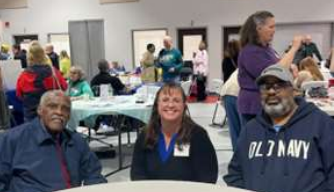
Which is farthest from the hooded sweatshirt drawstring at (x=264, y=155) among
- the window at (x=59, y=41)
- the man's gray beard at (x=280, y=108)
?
the window at (x=59, y=41)

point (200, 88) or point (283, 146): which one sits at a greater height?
point (283, 146)

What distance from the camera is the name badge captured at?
203cm

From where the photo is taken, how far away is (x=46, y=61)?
4332 mm

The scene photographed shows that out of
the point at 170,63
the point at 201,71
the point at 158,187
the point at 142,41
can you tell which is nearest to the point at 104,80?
the point at 170,63

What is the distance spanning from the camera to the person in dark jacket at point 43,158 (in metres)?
1.92

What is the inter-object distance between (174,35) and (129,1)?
157 centimetres

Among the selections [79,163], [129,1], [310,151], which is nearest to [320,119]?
[310,151]

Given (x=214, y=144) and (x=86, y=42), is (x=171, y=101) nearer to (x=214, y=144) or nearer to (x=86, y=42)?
(x=214, y=144)

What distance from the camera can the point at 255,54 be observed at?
2664mm

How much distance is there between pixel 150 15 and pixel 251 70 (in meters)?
8.45

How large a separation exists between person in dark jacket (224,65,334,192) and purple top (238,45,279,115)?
29.3 inches

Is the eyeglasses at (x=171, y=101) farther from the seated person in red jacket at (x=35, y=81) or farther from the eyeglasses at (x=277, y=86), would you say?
the seated person in red jacket at (x=35, y=81)

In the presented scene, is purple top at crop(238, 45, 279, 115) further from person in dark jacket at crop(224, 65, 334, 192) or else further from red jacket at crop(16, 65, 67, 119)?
red jacket at crop(16, 65, 67, 119)

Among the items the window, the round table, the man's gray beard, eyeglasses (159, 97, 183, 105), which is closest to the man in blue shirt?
eyeglasses (159, 97, 183, 105)
